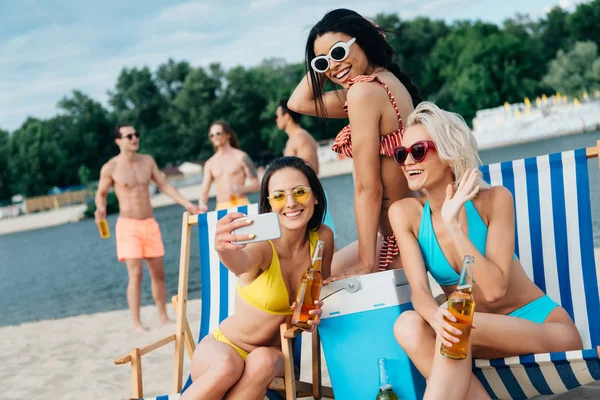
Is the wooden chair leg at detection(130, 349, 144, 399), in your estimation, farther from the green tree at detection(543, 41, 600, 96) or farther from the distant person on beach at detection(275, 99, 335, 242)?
the green tree at detection(543, 41, 600, 96)

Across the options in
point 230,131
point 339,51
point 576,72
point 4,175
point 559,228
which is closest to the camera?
point 339,51

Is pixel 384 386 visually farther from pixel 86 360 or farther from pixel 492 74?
pixel 492 74

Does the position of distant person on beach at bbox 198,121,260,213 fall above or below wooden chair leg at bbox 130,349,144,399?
above

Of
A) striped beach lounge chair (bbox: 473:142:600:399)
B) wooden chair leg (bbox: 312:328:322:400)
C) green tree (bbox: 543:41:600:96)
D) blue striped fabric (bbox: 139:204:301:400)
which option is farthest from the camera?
green tree (bbox: 543:41:600:96)

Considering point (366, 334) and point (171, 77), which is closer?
point (366, 334)

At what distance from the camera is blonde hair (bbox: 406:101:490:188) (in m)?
2.66

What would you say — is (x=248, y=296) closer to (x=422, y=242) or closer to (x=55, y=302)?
(x=422, y=242)

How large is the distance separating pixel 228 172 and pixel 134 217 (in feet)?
3.49

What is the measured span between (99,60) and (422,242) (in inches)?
3259

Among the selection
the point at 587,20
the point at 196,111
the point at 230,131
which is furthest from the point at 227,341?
the point at 587,20

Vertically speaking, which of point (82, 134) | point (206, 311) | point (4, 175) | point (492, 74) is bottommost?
point (206, 311)

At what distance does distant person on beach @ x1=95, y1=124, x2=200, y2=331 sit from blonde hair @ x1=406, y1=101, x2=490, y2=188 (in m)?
4.07

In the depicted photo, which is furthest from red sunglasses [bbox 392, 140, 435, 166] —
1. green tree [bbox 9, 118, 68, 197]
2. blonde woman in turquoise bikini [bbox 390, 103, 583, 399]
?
green tree [bbox 9, 118, 68, 197]

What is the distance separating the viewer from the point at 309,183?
9.96 feet
